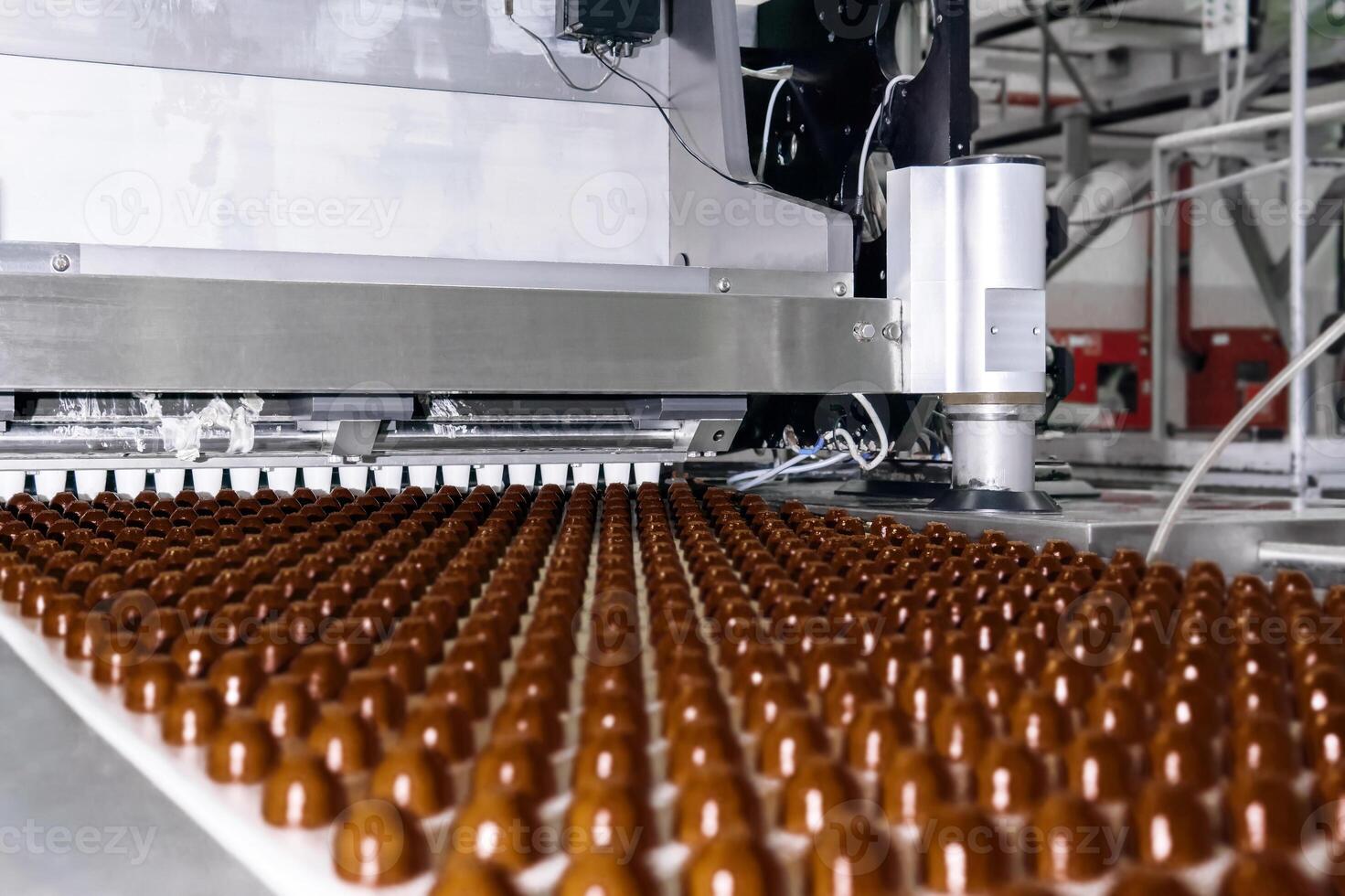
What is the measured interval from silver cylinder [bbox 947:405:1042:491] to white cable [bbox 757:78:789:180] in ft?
2.37

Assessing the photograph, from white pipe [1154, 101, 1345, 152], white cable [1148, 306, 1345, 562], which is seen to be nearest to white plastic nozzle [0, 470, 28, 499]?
white cable [1148, 306, 1345, 562]

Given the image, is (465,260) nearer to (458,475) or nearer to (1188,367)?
(458,475)

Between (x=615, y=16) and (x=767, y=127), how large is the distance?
35cm

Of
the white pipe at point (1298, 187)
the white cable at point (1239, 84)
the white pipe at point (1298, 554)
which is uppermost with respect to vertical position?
the white cable at point (1239, 84)

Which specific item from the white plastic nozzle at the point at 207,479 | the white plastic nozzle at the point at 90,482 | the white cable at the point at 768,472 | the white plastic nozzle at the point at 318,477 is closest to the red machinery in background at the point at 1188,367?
the white cable at the point at 768,472

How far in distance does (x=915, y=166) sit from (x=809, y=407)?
0.44m

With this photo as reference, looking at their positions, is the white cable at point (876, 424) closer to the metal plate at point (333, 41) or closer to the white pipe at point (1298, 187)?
the white pipe at point (1298, 187)

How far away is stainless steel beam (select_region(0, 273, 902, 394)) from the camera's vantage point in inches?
57.7

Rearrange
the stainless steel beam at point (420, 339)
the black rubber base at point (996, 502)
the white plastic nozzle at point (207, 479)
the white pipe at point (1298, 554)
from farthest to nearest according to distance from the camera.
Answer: the white plastic nozzle at point (207, 479) < the black rubber base at point (996, 502) < the stainless steel beam at point (420, 339) < the white pipe at point (1298, 554)

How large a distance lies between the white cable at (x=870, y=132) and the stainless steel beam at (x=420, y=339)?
288 mm

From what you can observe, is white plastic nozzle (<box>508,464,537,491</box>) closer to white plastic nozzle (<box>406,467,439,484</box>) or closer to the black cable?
white plastic nozzle (<box>406,467,439,484</box>)

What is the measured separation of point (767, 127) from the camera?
88.0 inches

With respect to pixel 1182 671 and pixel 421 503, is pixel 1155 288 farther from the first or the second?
pixel 1182 671

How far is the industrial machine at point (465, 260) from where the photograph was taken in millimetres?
1552
